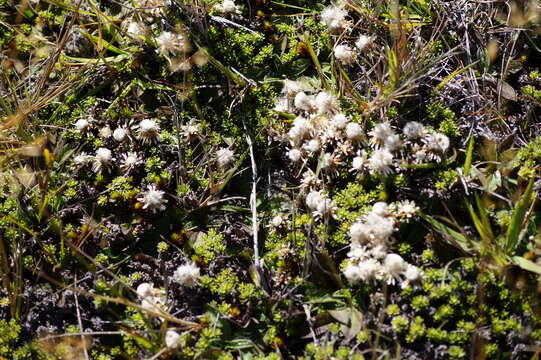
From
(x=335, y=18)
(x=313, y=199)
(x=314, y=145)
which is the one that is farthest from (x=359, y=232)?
(x=335, y=18)

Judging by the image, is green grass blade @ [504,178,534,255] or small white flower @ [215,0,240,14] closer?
green grass blade @ [504,178,534,255]

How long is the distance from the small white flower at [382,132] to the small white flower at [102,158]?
5.16 feet

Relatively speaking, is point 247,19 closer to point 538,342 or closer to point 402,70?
point 402,70

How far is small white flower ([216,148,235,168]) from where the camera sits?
9.36 ft

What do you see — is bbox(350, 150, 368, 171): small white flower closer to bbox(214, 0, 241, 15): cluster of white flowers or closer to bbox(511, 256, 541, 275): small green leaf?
bbox(511, 256, 541, 275): small green leaf

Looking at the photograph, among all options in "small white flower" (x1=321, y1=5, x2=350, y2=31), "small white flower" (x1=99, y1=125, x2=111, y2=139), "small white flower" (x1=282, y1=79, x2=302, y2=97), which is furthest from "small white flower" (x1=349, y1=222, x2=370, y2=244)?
"small white flower" (x1=99, y1=125, x2=111, y2=139)

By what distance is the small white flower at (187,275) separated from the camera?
101 inches

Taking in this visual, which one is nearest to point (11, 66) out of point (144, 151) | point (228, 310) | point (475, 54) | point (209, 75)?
point (144, 151)

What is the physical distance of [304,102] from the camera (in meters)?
2.82

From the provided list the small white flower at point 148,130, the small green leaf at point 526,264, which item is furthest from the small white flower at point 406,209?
the small white flower at point 148,130

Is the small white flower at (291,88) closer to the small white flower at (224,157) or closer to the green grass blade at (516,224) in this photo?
the small white flower at (224,157)

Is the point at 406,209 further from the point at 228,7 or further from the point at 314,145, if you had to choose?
the point at 228,7

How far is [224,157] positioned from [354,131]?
78 cm

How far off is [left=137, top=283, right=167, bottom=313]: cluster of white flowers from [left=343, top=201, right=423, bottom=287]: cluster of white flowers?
99 centimetres
